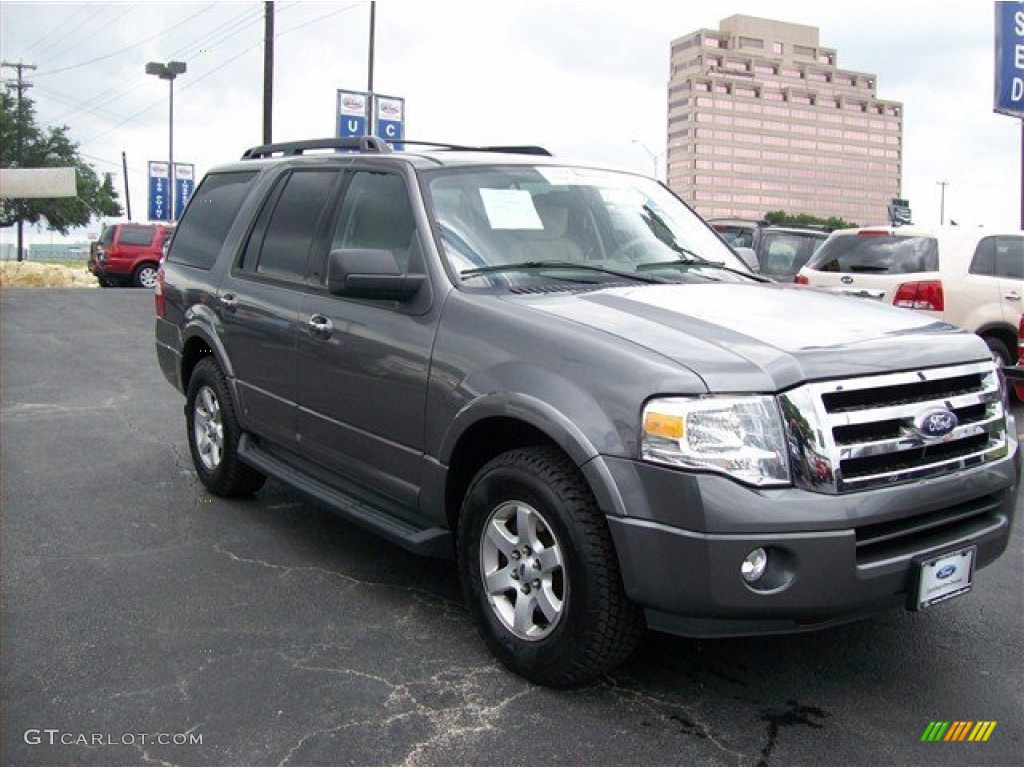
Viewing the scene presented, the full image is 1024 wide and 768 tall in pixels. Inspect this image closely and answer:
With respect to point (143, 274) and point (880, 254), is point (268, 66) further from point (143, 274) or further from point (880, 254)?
point (880, 254)

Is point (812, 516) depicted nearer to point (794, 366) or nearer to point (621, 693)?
point (794, 366)

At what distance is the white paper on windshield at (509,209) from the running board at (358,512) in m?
1.30

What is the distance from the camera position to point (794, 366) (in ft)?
10.1

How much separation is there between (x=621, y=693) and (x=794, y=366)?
126 cm

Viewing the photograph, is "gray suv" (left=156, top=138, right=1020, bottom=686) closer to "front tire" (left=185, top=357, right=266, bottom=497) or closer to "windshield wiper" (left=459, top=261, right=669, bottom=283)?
"windshield wiper" (left=459, top=261, right=669, bottom=283)

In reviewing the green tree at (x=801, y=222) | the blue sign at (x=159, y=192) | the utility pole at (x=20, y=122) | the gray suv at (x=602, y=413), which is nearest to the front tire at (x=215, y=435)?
the gray suv at (x=602, y=413)

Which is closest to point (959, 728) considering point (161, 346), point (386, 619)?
point (386, 619)

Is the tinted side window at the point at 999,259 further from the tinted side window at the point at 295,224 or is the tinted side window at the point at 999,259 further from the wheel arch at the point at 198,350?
the wheel arch at the point at 198,350

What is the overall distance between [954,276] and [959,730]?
7291mm

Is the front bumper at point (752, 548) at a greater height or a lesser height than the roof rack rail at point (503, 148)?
lesser

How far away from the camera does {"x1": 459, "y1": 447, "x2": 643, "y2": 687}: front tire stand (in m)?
3.16

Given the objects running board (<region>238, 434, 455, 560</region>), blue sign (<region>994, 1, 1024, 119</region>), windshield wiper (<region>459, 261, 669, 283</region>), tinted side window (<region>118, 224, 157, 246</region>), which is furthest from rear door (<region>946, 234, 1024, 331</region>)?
tinted side window (<region>118, 224, 157, 246</region>)

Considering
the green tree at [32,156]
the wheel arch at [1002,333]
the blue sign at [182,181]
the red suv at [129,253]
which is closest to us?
the wheel arch at [1002,333]

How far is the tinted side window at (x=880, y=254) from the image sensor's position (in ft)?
31.7
